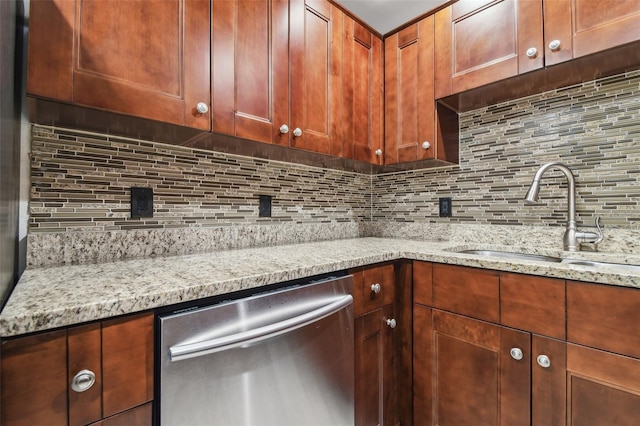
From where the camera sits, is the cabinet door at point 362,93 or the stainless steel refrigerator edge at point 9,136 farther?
the cabinet door at point 362,93

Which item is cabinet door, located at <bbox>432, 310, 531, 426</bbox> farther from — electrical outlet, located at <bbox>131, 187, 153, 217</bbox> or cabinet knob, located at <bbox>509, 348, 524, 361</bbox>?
electrical outlet, located at <bbox>131, 187, 153, 217</bbox>

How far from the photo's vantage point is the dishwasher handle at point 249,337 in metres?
0.68

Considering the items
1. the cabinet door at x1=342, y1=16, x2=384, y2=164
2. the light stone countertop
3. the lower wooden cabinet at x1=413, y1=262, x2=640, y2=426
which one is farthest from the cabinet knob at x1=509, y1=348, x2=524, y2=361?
the cabinet door at x1=342, y1=16, x2=384, y2=164

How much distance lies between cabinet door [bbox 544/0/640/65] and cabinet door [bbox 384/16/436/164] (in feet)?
1.72

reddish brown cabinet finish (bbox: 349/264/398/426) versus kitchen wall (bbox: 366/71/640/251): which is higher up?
kitchen wall (bbox: 366/71/640/251)

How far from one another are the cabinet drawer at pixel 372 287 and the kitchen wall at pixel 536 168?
683 mm

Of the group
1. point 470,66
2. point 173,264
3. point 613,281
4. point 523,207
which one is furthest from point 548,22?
point 173,264

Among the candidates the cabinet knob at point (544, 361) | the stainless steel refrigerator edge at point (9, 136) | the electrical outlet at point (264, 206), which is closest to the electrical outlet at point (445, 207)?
the cabinet knob at point (544, 361)

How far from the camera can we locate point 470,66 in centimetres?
148

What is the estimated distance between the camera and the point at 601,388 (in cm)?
88

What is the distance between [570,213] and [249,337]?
1456mm

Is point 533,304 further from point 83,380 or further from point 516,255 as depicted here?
point 83,380

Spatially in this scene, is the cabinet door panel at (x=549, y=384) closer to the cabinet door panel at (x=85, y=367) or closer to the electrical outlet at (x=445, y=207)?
the electrical outlet at (x=445, y=207)

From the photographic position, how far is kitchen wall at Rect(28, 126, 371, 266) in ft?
3.29
